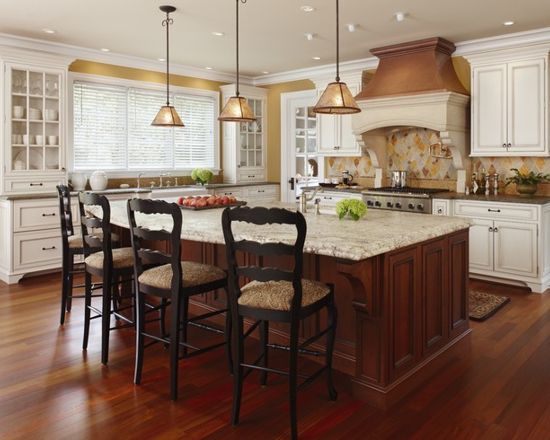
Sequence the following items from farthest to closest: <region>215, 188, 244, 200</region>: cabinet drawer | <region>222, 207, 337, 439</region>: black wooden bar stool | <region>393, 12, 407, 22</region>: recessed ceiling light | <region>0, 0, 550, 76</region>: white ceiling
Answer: <region>215, 188, 244, 200</region>: cabinet drawer
<region>393, 12, 407, 22</region>: recessed ceiling light
<region>0, 0, 550, 76</region>: white ceiling
<region>222, 207, 337, 439</region>: black wooden bar stool

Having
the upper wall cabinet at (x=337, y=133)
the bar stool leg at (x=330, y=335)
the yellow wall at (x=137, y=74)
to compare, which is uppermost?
the yellow wall at (x=137, y=74)

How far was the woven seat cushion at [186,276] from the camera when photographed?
2.92 metres

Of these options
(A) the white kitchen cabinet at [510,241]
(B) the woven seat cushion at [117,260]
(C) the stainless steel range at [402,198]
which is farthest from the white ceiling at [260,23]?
(B) the woven seat cushion at [117,260]

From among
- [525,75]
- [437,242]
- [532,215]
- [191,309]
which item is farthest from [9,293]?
[525,75]

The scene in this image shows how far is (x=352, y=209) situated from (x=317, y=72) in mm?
4611

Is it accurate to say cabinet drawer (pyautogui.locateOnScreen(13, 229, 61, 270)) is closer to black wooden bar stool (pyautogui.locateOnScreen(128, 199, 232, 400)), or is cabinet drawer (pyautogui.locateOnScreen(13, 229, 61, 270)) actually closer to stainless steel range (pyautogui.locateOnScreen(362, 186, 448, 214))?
black wooden bar stool (pyautogui.locateOnScreen(128, 199, 232, 400))

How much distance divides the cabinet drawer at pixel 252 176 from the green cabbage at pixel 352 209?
4.69 m

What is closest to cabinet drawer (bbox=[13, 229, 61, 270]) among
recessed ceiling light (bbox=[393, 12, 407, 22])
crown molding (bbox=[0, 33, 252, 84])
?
crown molding (bbox=[0, 33, 252, 84])

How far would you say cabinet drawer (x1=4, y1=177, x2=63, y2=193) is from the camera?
5.55 meters

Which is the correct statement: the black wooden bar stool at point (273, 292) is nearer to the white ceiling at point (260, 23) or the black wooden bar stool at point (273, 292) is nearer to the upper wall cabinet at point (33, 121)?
the white ceiling at point (260, 23)

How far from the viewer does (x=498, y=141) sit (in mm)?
5578

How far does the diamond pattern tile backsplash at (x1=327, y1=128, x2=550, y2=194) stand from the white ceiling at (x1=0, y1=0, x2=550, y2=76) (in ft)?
3.95

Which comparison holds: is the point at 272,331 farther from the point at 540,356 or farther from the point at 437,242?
the point at 540,356

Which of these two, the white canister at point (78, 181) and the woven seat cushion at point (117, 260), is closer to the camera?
the woven seat cushion at point (117, 260)
